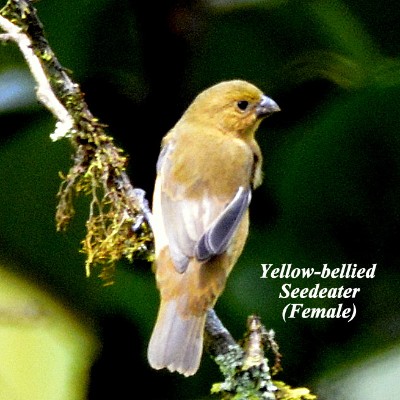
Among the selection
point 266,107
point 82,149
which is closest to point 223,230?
point 82,149

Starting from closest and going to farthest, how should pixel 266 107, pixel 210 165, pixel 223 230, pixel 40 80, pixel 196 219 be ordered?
1. pixel 40 80
2. pixel 223 230
3. pixel 196 219
4. pixel 210 165
5. pixel 266 107

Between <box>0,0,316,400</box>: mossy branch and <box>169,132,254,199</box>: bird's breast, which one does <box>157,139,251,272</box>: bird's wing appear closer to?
<box>169,132,254,199</box>: bird's breast

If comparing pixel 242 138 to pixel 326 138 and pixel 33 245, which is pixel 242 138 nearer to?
pixel 326 138

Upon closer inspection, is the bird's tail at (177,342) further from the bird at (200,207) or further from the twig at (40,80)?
the twig at (40,80)

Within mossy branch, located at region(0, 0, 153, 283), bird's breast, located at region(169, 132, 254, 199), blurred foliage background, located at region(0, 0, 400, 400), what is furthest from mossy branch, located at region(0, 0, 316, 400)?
blurred foliage background, located at region(0, 0, 400, 400)

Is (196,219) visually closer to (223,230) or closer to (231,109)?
(223,230)
